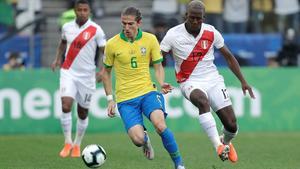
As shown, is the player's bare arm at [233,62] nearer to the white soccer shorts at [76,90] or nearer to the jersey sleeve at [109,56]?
the jersey sleeve at [109,56]

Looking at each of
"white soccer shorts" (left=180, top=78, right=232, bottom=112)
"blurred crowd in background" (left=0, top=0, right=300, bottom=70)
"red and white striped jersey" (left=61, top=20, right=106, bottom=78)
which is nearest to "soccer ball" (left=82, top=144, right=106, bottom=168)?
"white soccer shorts" (left=180, top=78, right=232, bottom=112)

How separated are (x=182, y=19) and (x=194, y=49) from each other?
1202 cm

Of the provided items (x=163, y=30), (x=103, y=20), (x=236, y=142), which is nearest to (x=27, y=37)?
(x=103, y=20)

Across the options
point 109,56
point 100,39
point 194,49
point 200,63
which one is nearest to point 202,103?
point 200,63

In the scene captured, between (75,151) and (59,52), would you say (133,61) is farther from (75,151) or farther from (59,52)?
(59,52)

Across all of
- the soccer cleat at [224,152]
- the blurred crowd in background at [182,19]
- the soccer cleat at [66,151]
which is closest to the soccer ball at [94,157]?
the soccer cleat at [224,152]

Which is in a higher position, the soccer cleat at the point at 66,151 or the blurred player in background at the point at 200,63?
the blurred player in background at the point at 200,63

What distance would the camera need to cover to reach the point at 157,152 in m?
18.0

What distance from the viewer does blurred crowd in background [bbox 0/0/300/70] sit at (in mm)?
27500

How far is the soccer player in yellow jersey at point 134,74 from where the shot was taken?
13508mm

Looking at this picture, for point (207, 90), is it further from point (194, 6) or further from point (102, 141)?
point (102, 141)

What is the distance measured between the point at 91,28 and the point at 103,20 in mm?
9347

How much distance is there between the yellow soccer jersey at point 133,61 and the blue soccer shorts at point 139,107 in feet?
0.25

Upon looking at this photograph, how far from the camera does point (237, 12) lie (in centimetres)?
2864
